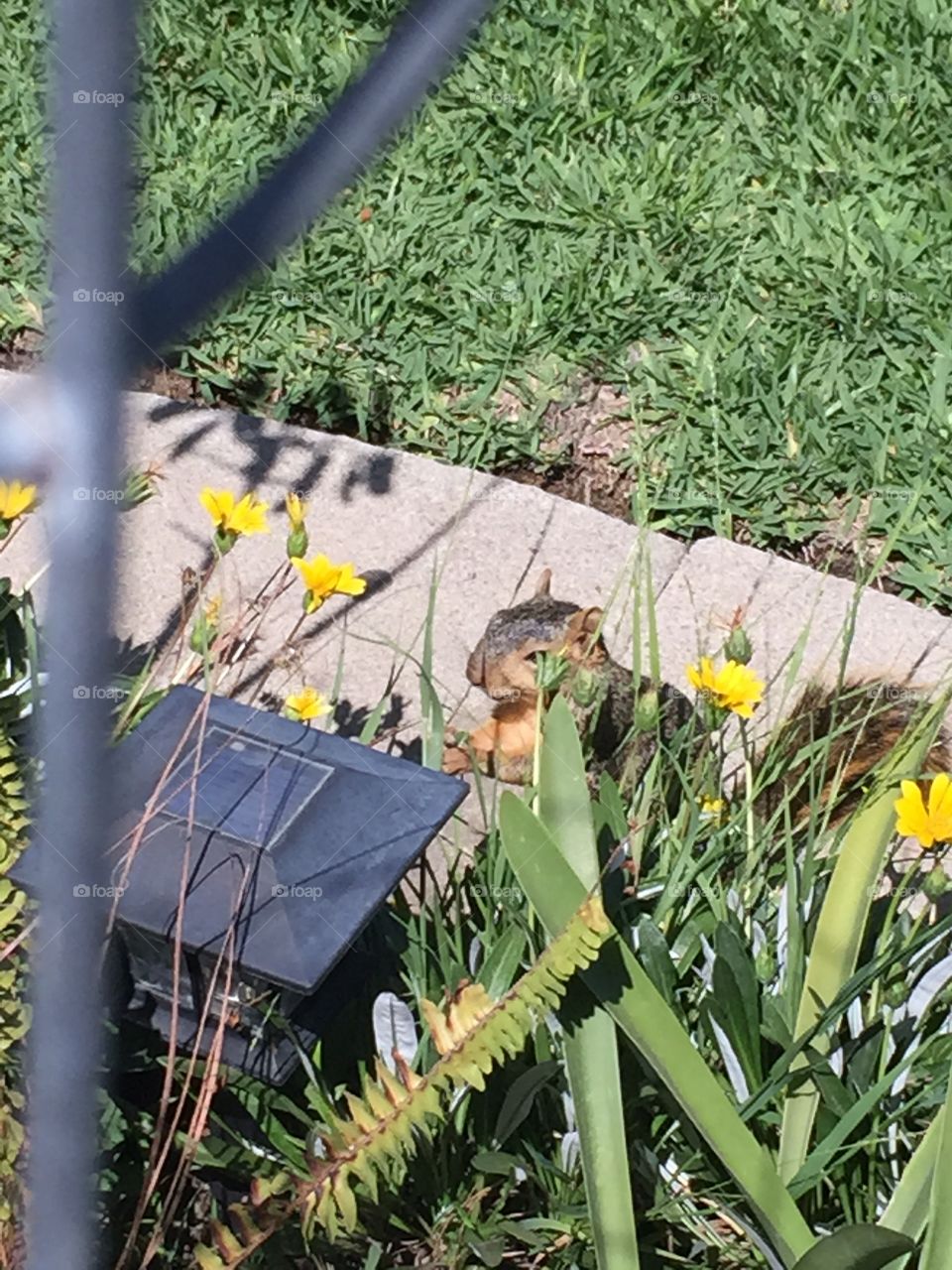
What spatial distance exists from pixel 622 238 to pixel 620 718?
163 cm

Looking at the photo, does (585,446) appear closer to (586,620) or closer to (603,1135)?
(586,620)

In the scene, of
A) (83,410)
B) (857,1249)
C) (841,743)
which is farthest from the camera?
(841,743)

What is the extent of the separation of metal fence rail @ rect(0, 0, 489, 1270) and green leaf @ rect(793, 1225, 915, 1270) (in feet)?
2.52

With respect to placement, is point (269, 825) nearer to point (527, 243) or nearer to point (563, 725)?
point (563, 725)

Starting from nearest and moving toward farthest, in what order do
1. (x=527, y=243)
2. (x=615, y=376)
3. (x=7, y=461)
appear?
(x=7, y=461) → (x=615, y=376) → (x=527, y=243)

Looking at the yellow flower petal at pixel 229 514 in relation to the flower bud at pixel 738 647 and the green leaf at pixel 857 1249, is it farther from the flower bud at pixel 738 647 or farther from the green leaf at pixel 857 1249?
the green leaf at pixel 857 1249

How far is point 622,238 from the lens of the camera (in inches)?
151

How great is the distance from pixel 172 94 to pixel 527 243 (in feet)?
3.77

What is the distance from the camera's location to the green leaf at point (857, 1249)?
1405mm

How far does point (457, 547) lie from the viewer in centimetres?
304

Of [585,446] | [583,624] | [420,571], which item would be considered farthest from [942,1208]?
[585,446]

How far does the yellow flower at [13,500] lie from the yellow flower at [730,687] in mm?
835

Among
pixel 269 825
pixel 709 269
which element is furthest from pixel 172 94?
pixel 269 825

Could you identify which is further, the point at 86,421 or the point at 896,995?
the point at 896,995
